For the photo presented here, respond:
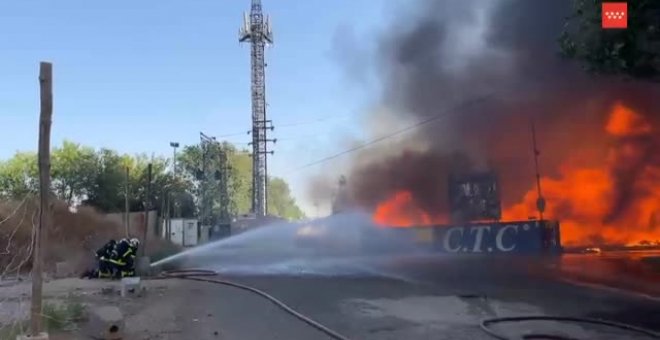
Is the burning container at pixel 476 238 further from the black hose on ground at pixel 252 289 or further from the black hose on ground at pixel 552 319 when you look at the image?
the black hose on ground at pixel 552 319

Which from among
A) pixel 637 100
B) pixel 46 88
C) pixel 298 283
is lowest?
pixel 298 283

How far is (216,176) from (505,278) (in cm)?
3008

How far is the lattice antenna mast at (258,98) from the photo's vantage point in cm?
4894

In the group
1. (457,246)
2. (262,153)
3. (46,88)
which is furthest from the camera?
(262,153)

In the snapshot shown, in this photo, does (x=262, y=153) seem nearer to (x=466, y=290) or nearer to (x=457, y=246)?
(x=457, y=246)

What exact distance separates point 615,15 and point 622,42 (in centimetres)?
35

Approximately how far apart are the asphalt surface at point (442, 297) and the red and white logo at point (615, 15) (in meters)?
3.81

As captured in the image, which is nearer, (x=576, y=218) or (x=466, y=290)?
(x=466, y=290)

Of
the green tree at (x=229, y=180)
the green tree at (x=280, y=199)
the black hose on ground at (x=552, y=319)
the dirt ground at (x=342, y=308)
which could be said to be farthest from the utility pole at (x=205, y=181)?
the green tree at (x=280, y=199)

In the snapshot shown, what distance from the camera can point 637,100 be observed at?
22.5 meters

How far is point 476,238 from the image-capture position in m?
22.7

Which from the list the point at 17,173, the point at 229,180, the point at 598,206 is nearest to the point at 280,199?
the point at 229,180

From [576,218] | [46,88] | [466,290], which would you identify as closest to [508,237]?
[576,218]

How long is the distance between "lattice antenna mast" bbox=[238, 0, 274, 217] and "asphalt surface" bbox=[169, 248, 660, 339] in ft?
100
